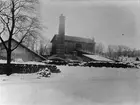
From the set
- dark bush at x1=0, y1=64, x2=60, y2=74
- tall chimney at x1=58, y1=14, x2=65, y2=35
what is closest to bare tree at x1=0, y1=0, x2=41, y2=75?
dark bush at x1=0, y1=64, x2=60, y2=74

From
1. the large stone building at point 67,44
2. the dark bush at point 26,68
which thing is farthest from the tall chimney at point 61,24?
the dark bush at point 26,68

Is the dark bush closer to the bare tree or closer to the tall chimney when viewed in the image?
the bare tree

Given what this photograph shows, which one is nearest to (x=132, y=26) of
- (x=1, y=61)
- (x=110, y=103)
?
(x=110, y=103)

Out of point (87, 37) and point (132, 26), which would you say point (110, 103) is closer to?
point (87, 37)

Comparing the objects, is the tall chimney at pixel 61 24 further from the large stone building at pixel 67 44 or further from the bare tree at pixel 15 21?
the bare tree at pixel 15 21

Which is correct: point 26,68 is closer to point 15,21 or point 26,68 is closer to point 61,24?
point 15,21

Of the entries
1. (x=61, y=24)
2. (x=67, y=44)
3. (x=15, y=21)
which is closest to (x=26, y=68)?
(x=15, y=21)
